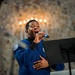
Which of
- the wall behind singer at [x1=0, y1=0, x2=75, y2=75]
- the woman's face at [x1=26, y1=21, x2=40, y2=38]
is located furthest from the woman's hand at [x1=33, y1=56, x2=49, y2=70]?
the wall behind singer at [x1=0, y1=0, x2=75, y2=75]

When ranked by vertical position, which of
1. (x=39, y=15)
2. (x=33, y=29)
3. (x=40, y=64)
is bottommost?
(x=40, y=64)

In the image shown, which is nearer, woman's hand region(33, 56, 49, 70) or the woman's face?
woman's hand region(33, 56, 49, 70)

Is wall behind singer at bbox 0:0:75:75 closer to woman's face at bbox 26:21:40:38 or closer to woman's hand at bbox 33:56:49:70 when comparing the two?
woman's face at bbox 26:21:40:38

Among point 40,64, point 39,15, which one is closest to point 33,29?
point 40,64

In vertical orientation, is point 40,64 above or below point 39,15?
below

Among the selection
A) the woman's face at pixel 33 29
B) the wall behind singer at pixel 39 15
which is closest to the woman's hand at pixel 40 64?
the woman's face at pixel 33 29

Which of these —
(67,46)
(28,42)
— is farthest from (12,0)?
(67,46)

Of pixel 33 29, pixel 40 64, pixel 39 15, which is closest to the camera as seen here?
pixel 40 64

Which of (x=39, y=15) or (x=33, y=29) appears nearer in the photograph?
(x=33, y=29)

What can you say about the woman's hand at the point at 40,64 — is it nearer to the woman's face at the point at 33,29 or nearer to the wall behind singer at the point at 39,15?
the woman's face at the point at 33,29

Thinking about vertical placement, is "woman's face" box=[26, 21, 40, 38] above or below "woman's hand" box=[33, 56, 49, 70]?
above

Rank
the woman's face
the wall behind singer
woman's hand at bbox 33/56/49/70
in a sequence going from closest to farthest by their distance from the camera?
woman's hand at bbox 33/56/49/70 → the woman's face → the wall behind singer

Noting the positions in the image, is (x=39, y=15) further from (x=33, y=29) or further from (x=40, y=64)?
(x=40, y=64)

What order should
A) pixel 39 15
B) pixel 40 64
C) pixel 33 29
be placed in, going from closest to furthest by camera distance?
pixel 40 64, pixel 33 29, pixel 39 15
